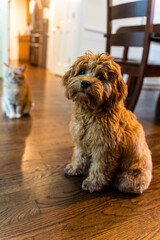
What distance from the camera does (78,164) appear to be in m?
1.26

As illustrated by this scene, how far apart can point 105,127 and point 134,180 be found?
37 cm

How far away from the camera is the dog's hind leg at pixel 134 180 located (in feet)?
3.66

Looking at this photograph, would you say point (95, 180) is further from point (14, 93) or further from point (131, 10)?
point (131, 10)

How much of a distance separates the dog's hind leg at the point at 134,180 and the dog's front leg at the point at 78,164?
26 centimetres

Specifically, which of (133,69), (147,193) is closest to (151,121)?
(133,69)

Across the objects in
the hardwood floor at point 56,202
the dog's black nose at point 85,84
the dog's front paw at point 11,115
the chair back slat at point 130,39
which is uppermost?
the chair back slat at point 130,39

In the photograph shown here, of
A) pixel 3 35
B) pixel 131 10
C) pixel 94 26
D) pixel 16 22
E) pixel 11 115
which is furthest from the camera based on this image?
pixel 16 22

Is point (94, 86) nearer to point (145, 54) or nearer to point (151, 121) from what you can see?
point (145, 54)

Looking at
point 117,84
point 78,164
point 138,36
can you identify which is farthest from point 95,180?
point 138,36

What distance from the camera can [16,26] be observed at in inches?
376

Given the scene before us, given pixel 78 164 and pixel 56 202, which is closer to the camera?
pixel 56 202

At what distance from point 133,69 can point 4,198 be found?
1.81 meters

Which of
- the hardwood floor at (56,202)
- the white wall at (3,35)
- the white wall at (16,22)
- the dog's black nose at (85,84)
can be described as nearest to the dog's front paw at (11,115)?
the hardwood floor at (56,202)

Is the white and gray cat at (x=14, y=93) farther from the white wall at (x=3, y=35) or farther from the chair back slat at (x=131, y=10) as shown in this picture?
the white wall at (x=3, y=35)
